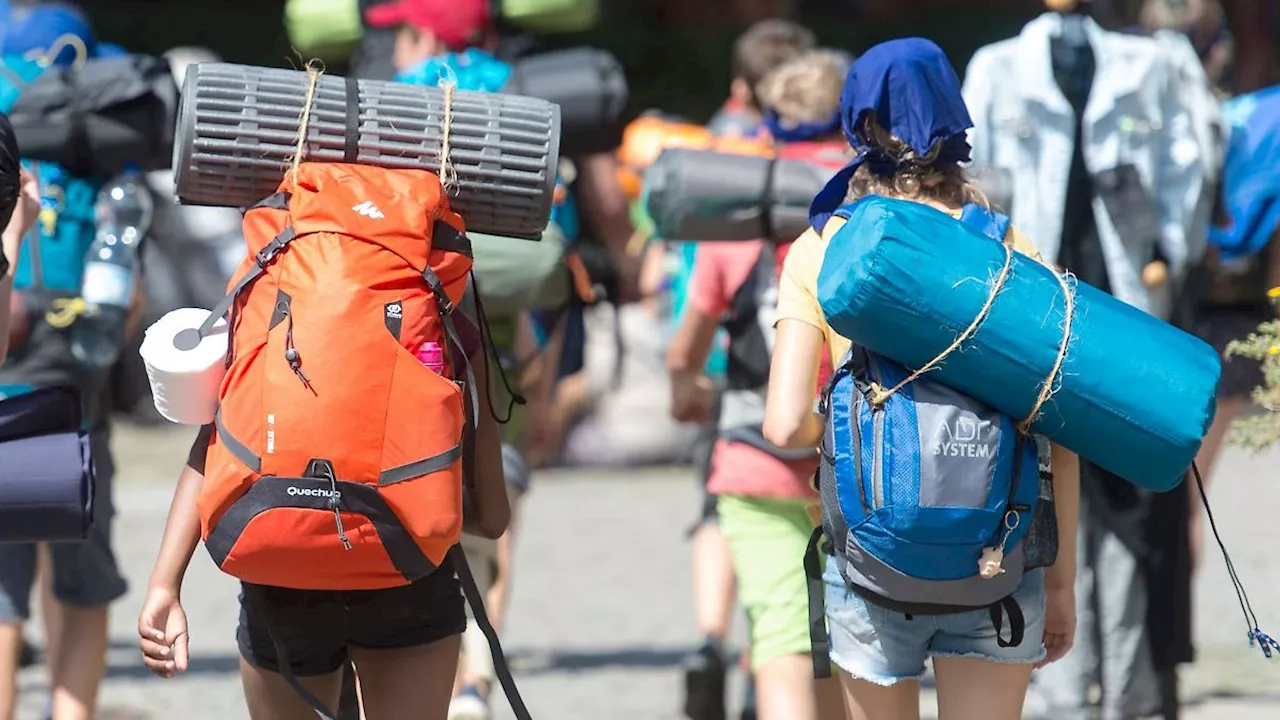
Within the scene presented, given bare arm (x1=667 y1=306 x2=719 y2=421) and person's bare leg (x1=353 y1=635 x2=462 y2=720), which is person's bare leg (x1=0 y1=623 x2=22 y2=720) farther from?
bare arm (x1=667 y1=306 x2=719 y2=421)

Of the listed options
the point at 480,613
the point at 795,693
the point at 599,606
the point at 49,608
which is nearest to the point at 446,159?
the point at 480,613

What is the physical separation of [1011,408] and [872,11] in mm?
12774

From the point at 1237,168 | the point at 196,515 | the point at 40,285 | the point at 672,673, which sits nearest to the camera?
the point at 196,515

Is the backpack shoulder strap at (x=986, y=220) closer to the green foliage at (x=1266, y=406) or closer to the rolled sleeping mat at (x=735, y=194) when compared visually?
the green foliage at (x=1266, y=406)

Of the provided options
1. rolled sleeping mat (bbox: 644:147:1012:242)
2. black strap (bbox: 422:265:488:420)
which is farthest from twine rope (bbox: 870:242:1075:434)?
rolled sleeping mat (bbox: 644:147:1012:242)

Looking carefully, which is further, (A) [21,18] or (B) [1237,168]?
(B) [1237,168]

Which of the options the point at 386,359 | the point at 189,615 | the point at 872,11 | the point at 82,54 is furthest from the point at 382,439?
the point at 872,11

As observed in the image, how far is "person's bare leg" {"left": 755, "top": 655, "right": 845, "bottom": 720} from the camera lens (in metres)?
4.61

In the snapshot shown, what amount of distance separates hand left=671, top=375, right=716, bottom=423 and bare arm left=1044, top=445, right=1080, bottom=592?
2.20 m

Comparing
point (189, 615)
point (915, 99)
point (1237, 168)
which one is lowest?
point (189, 615)

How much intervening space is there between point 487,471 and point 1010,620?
37.8 inches

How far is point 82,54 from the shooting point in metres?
5.41

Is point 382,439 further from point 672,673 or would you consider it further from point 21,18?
point 672,673

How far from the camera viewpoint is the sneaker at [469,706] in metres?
5.68
